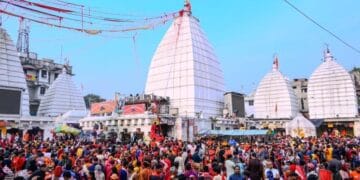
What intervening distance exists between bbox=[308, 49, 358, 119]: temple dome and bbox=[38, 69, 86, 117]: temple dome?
40.0 meters

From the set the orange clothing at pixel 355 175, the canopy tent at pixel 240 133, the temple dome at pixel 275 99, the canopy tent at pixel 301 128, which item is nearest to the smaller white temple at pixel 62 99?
the temple dome at pixel 275 99

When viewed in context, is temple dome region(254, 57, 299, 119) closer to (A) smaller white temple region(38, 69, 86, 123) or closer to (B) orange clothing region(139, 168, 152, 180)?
(A) smaller white temple region(38, 69, 86, 123)

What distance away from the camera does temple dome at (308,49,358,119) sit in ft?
157

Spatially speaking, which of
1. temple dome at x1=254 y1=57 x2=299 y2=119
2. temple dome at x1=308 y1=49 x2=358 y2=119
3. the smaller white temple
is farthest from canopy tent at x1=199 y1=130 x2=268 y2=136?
the smaller white temple

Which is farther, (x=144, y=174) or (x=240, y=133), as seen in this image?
(x=240, y=133)

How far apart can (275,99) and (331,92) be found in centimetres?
856

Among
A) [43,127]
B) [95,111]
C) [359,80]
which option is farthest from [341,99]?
[43,127]

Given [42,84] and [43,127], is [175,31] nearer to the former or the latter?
[43,127]

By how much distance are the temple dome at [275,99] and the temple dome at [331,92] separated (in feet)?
11.9

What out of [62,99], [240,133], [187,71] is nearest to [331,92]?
[187,71]

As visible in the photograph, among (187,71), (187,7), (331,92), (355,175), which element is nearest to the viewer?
(355,175)

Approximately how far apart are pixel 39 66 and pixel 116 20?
47.5 meters

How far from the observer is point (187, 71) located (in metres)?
43.4

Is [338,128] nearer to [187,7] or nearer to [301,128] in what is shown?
[301,128]
